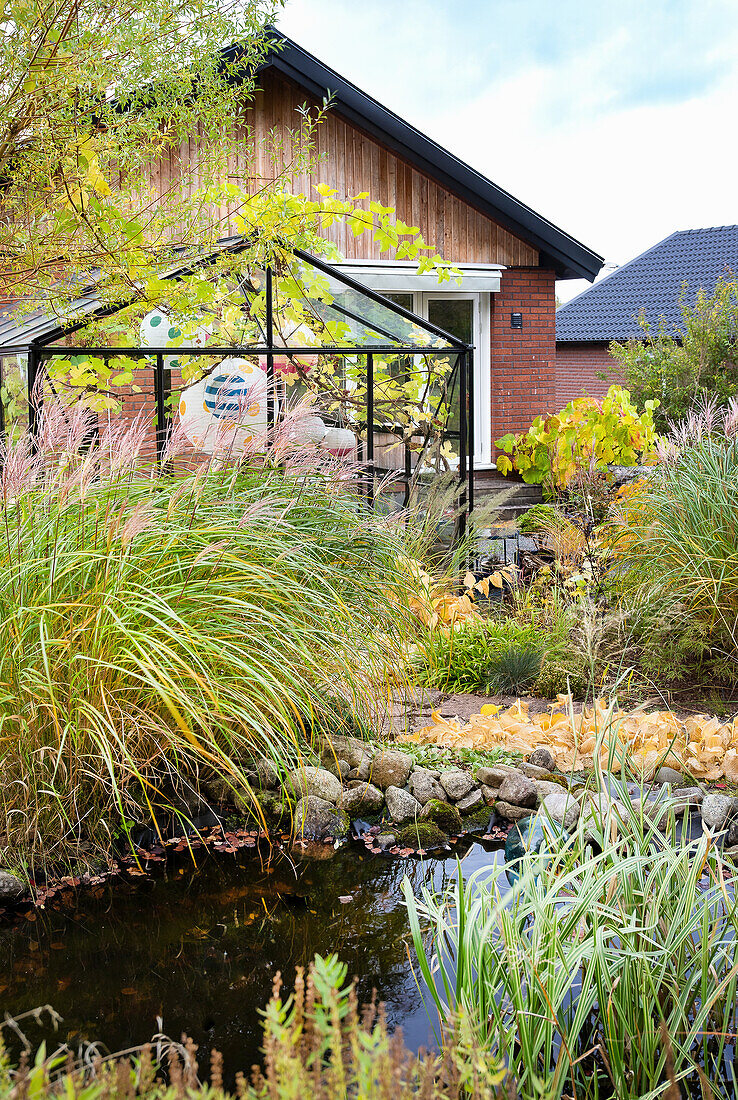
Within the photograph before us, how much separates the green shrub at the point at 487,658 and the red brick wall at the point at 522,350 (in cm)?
624

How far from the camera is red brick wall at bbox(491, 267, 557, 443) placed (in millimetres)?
12266

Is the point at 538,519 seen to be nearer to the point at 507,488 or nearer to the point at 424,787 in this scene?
the point at 507,488

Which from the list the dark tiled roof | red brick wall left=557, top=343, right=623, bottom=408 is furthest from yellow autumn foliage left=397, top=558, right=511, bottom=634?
red brick wall left=557, top=343, right=623, bottom=408

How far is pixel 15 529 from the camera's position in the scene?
354 centimetres

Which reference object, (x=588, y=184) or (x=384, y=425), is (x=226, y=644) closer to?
(x=384, y=425)

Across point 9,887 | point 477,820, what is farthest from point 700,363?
point 9,887

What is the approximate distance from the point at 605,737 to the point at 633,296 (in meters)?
24.7

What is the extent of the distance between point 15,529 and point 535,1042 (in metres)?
2.47

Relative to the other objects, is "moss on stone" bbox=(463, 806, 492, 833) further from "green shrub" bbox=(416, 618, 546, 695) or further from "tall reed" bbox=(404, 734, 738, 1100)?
"green shrub" bbox=(416, 618, 546, 695)

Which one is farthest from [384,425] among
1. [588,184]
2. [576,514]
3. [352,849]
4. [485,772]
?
[588,184]

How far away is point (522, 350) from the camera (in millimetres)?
12406

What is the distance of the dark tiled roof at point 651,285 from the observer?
2564 centimetres

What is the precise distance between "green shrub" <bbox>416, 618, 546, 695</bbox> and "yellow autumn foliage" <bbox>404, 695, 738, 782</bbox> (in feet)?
2.71

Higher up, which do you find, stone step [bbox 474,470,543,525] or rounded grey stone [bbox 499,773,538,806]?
stone step [bbox 474,470,543,525]
